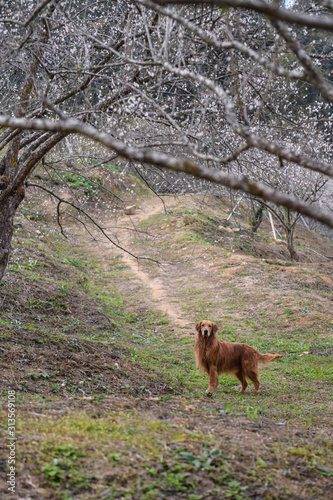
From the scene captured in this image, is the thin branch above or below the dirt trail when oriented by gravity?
below

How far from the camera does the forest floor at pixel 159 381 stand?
11.5 ft

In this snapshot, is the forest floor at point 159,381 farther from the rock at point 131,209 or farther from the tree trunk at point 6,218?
the rock at point 131,209

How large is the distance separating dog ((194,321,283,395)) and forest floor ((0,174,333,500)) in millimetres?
384

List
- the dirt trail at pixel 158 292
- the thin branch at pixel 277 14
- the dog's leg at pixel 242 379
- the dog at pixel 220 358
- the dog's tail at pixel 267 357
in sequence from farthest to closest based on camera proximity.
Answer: the dirt trail at pixel 158 292
the dog's tail at pixel 267 357
the dog's leg at pixel 242 379
the dog at pixel 220 358
the thin branch at pixel 277 14

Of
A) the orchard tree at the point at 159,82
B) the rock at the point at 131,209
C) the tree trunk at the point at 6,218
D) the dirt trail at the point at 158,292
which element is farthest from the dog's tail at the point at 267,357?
the rock at the point at 131,209

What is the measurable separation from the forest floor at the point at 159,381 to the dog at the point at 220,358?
38 cm

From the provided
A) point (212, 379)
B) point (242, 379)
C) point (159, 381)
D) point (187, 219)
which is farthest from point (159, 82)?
point (187, 219)

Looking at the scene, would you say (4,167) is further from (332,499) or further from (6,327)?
(332,499)

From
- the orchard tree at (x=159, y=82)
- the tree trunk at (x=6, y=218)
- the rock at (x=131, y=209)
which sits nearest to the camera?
the orchard tree at (x=159, y=82)

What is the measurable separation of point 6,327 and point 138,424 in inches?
154

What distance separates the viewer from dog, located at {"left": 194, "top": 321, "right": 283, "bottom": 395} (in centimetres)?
783

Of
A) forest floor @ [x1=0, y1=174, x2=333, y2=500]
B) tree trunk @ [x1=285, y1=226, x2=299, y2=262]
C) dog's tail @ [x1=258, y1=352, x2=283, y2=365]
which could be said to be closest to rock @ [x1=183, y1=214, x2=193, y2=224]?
forest floor @ [x1=0, y1=174, x2=333, y2=500]

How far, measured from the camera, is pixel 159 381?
7.27 meters

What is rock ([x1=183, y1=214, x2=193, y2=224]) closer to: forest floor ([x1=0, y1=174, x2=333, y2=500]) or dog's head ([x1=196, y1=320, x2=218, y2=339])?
forest floor ([x1=0, y1=174, x2=333, y2=500])
